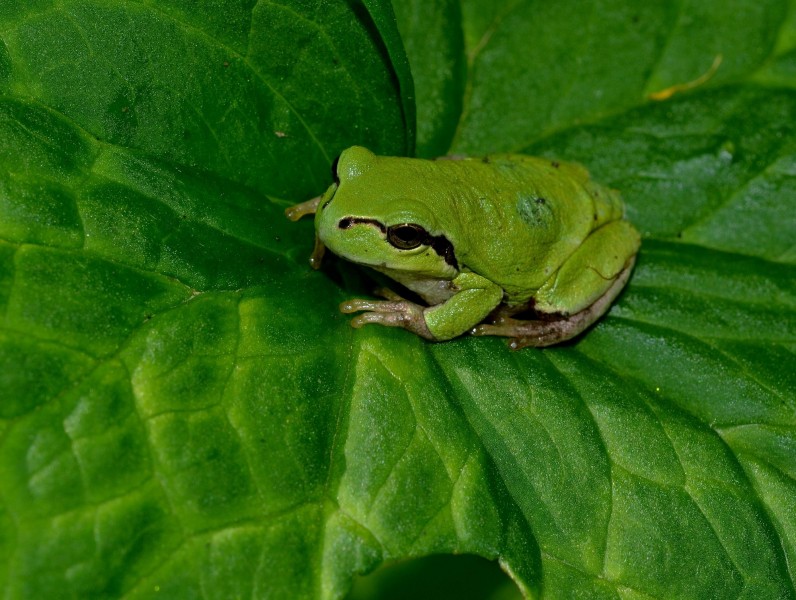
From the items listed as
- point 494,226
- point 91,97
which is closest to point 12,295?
point 91,97

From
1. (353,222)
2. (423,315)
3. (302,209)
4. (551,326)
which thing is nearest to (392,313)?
(423,315)

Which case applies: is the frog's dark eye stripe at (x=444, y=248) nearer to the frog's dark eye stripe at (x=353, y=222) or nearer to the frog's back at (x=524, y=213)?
the frog's back at (x=524, y=213)

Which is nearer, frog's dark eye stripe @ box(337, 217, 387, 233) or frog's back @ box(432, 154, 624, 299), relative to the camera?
frog's dark eye stripe @ box(337, 217, 387, 233)

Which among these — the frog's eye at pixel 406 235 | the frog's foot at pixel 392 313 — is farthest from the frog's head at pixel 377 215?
the frog's foot at pixel 392 313

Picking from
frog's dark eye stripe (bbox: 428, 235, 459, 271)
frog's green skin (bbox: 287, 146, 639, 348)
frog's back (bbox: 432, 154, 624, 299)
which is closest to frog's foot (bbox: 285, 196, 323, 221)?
frog's green skin (bbox: 287, 146, 639, 348)

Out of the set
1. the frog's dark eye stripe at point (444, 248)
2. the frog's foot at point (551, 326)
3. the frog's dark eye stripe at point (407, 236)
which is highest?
the frog's dark eye stripe at point (407, 236)

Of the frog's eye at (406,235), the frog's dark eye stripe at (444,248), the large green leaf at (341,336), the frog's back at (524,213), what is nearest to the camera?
the large green leaf at (341,336)

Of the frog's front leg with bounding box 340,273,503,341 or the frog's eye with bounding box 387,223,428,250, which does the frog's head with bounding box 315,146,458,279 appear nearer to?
the frog's eye with bounding box 387,223,428,250

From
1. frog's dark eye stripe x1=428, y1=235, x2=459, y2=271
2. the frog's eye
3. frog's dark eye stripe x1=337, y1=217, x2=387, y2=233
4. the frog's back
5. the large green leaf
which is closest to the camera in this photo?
the large green leaf
